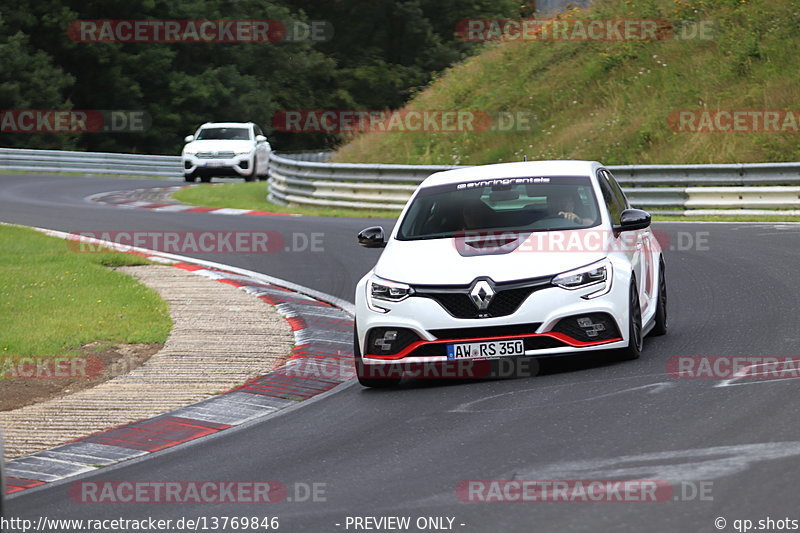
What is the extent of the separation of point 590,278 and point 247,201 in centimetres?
2177

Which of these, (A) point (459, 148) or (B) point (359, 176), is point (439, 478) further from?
(A) point (459, 148)

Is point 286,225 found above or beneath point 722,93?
beneath

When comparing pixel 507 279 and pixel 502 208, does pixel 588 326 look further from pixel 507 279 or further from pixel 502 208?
pixel 502 208

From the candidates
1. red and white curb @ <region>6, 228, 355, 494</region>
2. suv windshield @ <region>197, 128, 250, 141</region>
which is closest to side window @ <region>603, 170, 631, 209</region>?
red and white curb @ <region>6, 228, 355, 494</region>

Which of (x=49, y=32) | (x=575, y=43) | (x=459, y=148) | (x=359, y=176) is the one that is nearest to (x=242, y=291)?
(x=359, y=176)

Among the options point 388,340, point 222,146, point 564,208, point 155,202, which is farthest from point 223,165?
point 388,340

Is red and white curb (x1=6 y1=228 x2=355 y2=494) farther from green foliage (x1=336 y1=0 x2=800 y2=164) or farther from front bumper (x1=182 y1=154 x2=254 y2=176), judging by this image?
front bumper (x1=182 y1=154 x2=254 y2=176)

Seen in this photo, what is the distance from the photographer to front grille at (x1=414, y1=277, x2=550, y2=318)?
29.3 ft

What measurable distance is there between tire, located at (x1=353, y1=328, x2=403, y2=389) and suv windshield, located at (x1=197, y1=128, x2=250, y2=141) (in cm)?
2791

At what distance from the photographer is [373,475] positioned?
6.79 meters

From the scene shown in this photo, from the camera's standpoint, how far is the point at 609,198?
34.7 feet

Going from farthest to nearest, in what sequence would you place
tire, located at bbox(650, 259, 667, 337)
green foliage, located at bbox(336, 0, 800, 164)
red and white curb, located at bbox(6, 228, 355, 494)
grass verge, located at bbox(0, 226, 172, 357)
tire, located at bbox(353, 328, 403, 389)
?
green foliage, located at bbox(336, 0, 800, 164) < grass verge, located at bbox(0, 226, 172, 357) < tire, located at bbox(650, 259, 667, 337) < tire, located at bbox(353, 328, 403, 389) < red and white curb, located at bbox(6, 228, 355, 494)

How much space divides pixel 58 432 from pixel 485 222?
365 cm

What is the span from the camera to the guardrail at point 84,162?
4172cm
